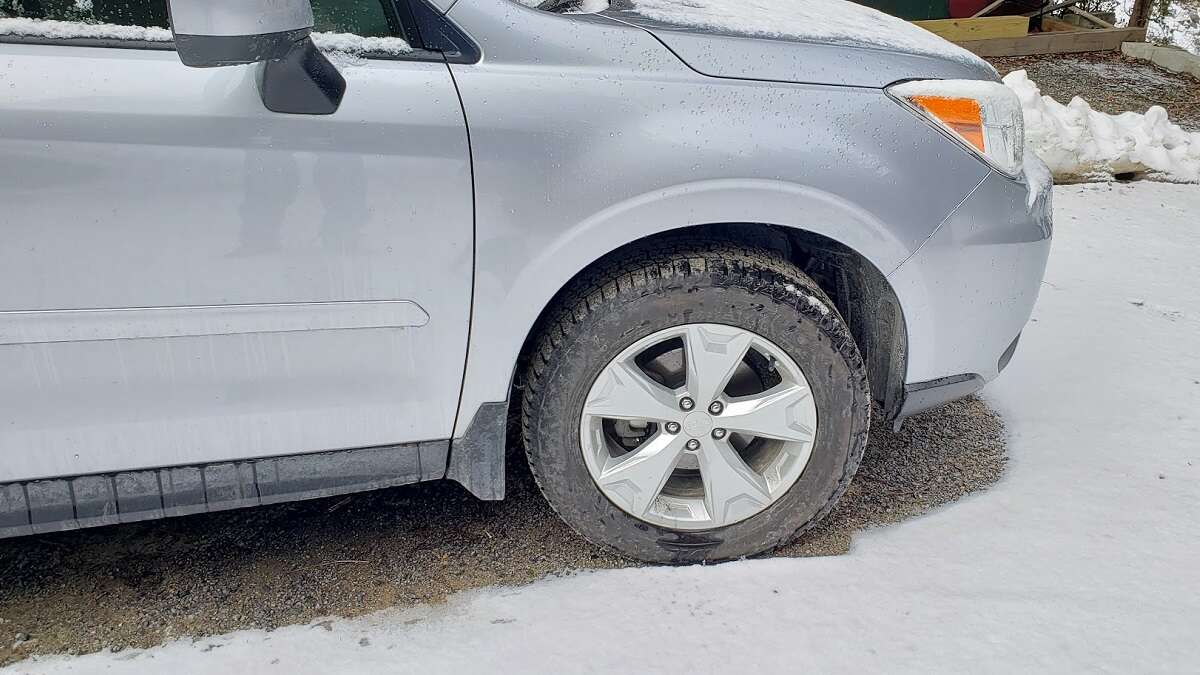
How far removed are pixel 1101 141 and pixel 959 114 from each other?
398cm

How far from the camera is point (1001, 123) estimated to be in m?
2.21

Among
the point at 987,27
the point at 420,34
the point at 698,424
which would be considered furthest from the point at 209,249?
the point at 987,27

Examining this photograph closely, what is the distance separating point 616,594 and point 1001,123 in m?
1.43

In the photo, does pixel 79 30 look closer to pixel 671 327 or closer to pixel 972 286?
pixel 671 327

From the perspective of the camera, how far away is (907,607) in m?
2.17

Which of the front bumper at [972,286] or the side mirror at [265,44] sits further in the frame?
the front bumper at [972,286]

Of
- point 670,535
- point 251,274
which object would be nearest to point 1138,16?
point 670,535

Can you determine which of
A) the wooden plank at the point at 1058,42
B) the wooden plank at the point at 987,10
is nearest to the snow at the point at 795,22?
the wooden plank at the point at 1058,42

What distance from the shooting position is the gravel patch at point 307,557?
216 cm

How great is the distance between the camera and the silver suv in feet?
5.80

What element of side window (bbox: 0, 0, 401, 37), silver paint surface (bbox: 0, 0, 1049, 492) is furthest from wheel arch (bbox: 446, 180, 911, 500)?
side window (bbox: 0, 0, 401, 37)

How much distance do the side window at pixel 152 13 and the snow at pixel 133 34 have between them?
0.05ft

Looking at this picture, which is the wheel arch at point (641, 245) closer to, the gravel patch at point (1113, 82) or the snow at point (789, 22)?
the snow at point (789, 22)

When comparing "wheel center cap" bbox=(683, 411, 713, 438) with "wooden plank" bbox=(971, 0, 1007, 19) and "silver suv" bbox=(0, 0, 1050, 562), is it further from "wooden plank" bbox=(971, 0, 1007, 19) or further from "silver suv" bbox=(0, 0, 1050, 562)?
"wooden plank" bbox=(971, 0, 1007, 19)
